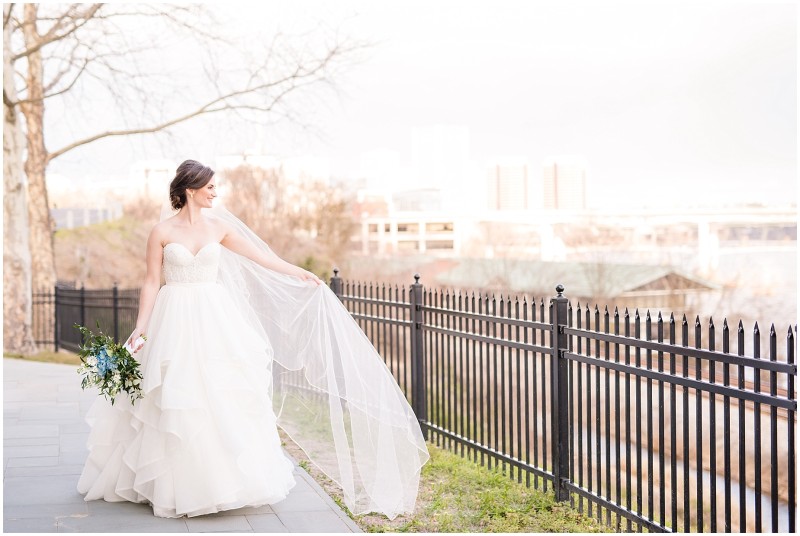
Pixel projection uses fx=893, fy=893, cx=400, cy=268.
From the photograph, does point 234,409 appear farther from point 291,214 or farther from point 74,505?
point 291,214

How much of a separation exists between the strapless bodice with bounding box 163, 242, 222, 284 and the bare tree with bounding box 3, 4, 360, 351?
13.1 m

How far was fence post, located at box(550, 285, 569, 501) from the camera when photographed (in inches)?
231

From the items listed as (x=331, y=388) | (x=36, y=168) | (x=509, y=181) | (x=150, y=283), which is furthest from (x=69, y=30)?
(x=509, y=181)

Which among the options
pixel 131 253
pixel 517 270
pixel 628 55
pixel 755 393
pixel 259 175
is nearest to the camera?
pixel 755 393

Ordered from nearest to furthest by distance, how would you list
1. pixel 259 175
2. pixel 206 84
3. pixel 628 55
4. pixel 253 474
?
pixel 253 474 → pixel 206 84 → pixel 259 175 → pixel 628 55

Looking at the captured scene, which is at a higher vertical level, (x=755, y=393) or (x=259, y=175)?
(x=259, y=175)

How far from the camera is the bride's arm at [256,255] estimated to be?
5676mm

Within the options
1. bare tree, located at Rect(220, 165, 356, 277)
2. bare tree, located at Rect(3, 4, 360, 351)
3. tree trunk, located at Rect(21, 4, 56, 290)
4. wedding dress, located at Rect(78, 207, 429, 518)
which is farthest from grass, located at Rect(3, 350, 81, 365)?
bare tree, located at Rect(220, 165, 356, 277)

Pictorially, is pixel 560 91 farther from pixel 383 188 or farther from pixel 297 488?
pixel 297 488

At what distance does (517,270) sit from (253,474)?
132 ft

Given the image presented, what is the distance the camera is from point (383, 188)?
171 ft

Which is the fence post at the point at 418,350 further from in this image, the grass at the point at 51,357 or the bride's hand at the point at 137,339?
the grass at the point at 51,357

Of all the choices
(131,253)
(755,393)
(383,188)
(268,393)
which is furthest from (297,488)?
(383,188)

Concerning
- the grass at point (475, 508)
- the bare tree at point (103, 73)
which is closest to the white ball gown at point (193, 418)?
the grass at point (475, 508)
